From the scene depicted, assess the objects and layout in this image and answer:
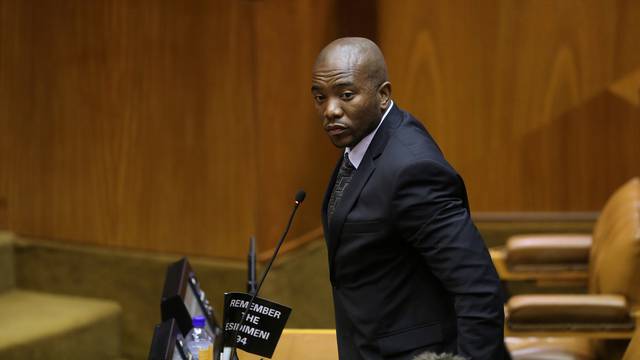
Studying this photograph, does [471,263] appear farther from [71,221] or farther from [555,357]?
[71,221]

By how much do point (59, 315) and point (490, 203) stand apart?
1748 mm

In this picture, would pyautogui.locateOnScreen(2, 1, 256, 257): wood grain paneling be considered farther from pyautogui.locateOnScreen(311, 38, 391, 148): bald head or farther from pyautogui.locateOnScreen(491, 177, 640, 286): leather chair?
pyautogui.locateOnScreen(311, 38, 391, 148): bald head

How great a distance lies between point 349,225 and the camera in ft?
5.90

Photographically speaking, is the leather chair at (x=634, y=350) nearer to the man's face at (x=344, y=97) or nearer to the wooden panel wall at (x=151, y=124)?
the man's face at (x=344, y=97)

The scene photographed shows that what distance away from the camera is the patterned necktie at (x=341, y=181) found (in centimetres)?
189

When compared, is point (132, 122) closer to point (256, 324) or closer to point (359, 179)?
point (256, 324)

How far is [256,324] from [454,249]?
450 millimetres

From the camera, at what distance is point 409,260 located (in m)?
1.79

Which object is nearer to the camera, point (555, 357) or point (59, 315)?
point (555, 357)

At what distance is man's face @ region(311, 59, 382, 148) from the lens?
5.79 ft

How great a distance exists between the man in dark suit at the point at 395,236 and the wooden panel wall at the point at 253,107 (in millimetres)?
1821

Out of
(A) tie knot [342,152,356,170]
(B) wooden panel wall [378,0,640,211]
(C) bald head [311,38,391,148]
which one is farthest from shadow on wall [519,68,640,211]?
(C) bald head [311,38,391,148]

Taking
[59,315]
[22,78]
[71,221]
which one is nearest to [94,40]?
[22,78]

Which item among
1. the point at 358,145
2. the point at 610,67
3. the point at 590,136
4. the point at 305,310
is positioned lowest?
the point at 305,310
